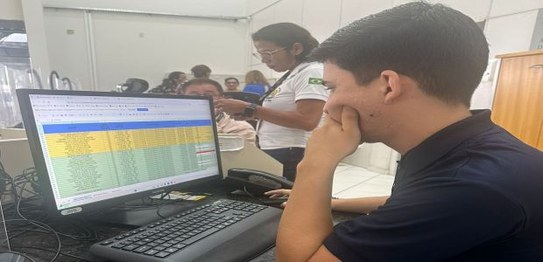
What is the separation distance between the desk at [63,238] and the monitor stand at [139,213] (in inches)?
0.7

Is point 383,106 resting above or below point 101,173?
above

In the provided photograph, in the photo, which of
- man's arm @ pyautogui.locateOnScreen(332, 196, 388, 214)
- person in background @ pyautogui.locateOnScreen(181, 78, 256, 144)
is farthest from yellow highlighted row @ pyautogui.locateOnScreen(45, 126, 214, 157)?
person in background @ pyautogui.locateOnScreen(181, 78, 256, 144)

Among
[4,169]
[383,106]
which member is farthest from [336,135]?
[4,169]

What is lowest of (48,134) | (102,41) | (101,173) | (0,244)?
(0,244)

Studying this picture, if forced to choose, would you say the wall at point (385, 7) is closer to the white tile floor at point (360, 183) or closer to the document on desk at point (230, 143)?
the white tile floor at point (360, 183)

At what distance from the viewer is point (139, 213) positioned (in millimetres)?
905

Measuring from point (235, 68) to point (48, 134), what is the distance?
22.2 feet

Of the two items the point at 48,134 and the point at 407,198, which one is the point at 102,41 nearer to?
the point at 48,134

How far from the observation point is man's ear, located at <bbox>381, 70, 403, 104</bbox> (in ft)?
1.95

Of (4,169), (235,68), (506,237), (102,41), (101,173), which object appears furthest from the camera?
(235,68)

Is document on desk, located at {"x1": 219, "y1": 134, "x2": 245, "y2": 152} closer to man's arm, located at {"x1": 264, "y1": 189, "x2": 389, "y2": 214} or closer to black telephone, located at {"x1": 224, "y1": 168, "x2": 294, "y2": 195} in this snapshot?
black telephone, located at {"x1": 224, "y1": 168, "x2": 294, "y2": 195}

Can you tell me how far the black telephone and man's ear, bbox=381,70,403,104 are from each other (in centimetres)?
63

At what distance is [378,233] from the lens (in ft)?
1.69

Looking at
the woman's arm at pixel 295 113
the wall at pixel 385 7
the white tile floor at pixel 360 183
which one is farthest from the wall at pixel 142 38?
the woman's arm at pixel 295 113
